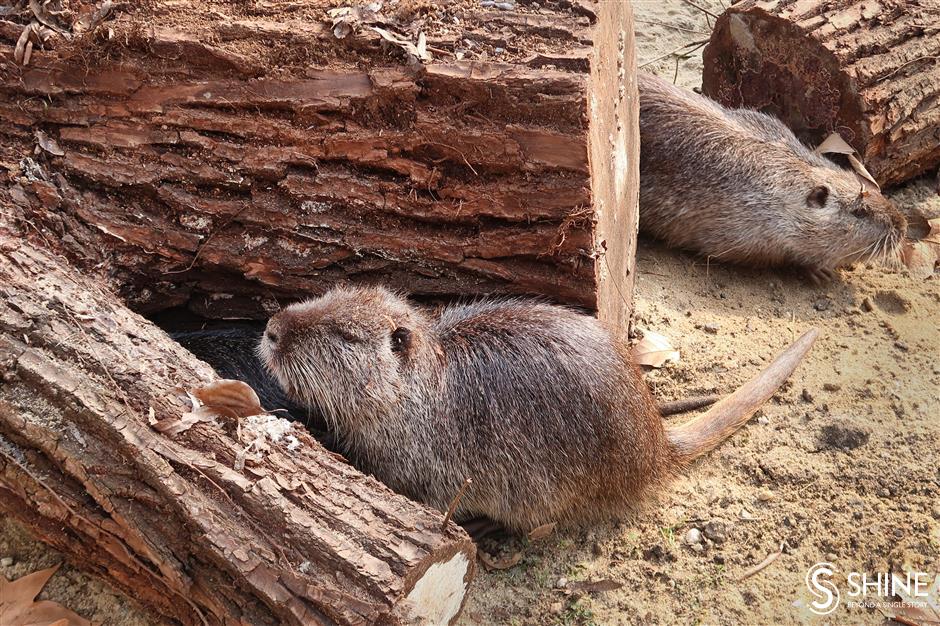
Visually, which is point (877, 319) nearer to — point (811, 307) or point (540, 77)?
point (811, 307)

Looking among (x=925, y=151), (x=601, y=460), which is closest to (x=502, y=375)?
(x=601, y=460)

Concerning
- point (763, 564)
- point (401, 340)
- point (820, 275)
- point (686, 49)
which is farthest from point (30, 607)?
point (686, 49)

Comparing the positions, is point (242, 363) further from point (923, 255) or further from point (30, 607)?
point (923, 255)

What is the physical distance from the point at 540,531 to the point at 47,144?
225 cm

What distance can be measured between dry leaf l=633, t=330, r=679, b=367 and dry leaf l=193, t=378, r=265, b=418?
1.87m

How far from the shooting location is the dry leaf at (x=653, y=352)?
145 inches

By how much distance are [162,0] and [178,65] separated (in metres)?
0.28

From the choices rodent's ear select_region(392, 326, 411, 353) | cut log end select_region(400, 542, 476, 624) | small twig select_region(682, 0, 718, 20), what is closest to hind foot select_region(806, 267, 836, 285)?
small twig select_region(682, 0, 718, 20)

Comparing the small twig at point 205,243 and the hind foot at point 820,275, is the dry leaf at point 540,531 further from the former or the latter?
the hind foot at point 820,275

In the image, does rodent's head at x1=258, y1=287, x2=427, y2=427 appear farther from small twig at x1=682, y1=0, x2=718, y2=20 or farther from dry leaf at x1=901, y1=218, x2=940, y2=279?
small twig at x1=682, y1=0, x2=718, y2=20

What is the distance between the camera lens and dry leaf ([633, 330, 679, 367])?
3682mm

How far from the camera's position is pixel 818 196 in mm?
4559

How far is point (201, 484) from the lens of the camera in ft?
7.18

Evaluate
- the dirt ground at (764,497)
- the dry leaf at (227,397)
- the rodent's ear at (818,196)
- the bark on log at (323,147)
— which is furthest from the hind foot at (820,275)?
the dry leaf at (227,397)
